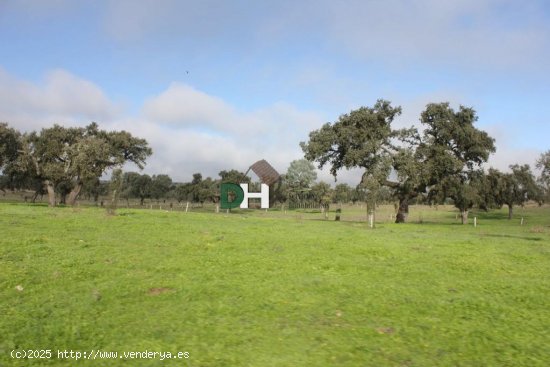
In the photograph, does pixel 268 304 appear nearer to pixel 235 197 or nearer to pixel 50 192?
pixel 50 192

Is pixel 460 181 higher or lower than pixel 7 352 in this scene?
higher

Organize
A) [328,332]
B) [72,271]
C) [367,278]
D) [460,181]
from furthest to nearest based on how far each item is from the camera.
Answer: [460,181], [367,278], [72,271], [328,332]

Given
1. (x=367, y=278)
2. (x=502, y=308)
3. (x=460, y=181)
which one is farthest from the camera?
(x=460, y=181)

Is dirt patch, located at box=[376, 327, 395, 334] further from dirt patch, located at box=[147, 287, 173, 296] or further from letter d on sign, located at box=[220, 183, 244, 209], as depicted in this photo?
letter d on sign, located at box=[220, 183, 244, 209]

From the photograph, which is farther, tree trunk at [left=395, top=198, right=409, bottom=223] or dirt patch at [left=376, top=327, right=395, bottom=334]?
tree trunk at [left=395, top=198, right=409, bottom=223]

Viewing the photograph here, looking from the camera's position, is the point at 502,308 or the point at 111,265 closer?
the point at 502,308

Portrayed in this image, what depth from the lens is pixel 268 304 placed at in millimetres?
8695

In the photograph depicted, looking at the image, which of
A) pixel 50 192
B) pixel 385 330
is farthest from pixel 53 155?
pixel 385 330

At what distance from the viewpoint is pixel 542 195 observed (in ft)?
257

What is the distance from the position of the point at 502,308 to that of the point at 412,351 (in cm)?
360

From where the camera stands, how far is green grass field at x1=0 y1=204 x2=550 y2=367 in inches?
255

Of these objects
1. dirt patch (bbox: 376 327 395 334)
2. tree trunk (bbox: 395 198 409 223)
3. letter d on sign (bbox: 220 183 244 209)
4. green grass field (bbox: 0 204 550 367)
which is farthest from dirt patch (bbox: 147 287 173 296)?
letter d on sign (bbox: 220 183 244 209)

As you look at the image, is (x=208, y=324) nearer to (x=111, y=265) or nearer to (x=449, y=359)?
(x=449, y=359)

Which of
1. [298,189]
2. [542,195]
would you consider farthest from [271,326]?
[298,189]
